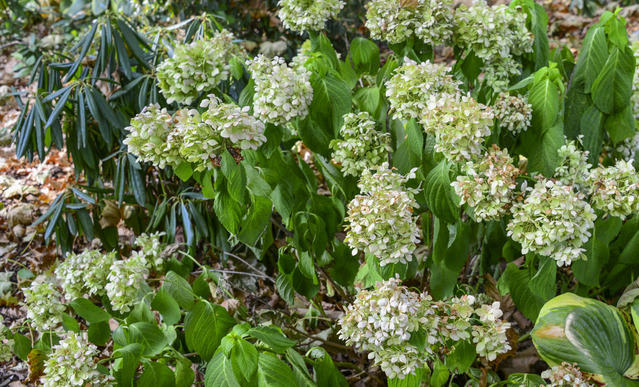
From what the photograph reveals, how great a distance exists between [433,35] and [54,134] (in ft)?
4.89

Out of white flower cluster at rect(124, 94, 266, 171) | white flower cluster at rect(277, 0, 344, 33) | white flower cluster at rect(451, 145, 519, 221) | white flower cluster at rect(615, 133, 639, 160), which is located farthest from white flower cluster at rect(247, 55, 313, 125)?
white flower cluster at rect(615, 133, 639, 160)

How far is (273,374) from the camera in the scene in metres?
1.17

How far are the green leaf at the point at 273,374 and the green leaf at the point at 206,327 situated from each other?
0.26 m

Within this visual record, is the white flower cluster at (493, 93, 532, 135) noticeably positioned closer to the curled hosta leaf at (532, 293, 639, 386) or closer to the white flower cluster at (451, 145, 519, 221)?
the white flower cluster at (451, 145, 519, 221)

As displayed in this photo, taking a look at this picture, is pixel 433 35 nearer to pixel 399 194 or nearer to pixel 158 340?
pixel 399 194

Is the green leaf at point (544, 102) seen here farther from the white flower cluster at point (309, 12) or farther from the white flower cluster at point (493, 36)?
the white flower cluster at point (309, 12)

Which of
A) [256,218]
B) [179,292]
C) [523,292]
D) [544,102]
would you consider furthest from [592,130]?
[179,292]

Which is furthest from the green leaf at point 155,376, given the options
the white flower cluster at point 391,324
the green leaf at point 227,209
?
the white flower cluster at point 391,324

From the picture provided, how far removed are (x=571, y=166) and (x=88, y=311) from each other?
1291 mm

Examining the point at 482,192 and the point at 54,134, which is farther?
the point at 54,134

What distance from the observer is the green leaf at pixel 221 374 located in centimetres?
116

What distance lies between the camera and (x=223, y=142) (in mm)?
1218

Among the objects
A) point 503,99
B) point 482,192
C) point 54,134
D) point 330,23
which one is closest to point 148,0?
point 330,23

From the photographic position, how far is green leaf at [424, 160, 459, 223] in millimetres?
1269
